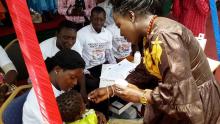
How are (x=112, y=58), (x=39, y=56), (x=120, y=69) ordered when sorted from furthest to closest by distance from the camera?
(x=112, y=58) → (x=120, y=69) → (x=39, y=56)

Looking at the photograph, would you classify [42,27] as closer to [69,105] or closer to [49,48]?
[49,48]

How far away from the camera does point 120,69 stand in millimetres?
3152

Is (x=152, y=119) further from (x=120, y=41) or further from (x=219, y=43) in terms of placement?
(x=120, y=41)

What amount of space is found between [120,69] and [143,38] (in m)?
1.29

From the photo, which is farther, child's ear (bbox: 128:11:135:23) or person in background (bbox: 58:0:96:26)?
person in background (bbox: 58:0:96:26)

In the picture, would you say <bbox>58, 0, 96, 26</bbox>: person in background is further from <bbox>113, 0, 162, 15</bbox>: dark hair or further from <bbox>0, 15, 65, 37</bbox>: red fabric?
<bbox>113, 0, 162, 15</bbox>: dark hair

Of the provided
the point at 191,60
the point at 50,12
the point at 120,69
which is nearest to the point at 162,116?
the point at 191,60

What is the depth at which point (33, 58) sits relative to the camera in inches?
31.0

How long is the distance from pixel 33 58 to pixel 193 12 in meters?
4.28

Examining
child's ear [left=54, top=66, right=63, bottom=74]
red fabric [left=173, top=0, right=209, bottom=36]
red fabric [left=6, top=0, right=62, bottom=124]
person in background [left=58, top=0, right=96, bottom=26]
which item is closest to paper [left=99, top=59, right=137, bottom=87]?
child's ear [left=54, top=66, right=63, bottom=74]

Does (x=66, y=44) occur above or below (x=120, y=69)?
above

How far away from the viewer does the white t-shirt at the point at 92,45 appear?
12.6 feet

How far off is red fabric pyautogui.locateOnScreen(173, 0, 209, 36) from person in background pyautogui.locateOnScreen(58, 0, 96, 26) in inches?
50.9

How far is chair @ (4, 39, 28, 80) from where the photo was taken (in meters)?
3.24
